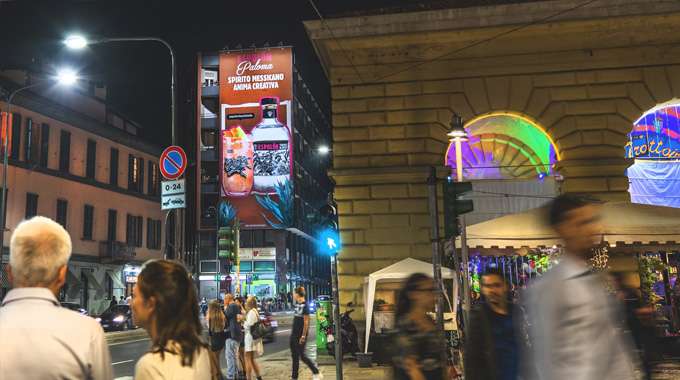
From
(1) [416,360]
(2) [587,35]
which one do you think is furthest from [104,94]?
(1) [416,360]

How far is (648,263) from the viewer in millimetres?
15914

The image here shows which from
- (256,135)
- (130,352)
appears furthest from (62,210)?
(256,135)

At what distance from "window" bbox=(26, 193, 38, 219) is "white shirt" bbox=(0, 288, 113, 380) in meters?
37.7

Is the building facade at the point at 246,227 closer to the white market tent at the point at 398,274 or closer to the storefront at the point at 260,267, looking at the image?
the storefront at the point at 260,267

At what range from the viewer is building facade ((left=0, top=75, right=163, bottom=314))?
121 feet

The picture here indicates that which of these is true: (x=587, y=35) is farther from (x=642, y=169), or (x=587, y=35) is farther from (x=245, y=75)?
(x=245, y=75)

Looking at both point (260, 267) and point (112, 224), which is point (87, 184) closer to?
point (112, 224)

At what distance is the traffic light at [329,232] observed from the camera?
12.3 meters

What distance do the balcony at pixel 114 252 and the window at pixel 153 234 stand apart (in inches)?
157

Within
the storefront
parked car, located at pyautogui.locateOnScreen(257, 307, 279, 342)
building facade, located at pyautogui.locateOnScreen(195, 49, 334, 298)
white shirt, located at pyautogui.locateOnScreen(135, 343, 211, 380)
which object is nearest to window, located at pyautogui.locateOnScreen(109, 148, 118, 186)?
building facade, located at pyautogui.locateOnScreen(195, 49, 334, 298)

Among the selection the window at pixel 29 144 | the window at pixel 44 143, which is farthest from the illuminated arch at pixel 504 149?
the window at pixel 44 143

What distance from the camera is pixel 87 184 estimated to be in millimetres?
42719

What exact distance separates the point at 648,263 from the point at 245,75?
54972mm

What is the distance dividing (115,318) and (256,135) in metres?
34.4
